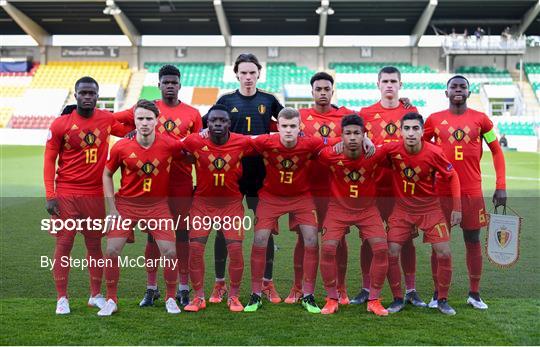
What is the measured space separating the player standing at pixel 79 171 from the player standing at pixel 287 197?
47.9 inches

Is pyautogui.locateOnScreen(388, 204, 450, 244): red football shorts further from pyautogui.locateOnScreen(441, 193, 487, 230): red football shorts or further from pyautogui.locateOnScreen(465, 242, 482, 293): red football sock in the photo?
pyautogui.locateOnScreen(465, 242, 482, 293): red football sock

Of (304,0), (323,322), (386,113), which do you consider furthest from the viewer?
(304,0)

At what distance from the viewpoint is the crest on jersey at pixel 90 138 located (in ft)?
15.1

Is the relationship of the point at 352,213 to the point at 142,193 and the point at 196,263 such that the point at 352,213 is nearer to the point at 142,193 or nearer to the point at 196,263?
the point at 196,263

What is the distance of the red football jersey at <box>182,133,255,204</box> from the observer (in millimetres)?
4559

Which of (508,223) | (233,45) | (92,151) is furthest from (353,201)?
(233,45)

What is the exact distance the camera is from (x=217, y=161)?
4555mm

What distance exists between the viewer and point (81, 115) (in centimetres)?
464

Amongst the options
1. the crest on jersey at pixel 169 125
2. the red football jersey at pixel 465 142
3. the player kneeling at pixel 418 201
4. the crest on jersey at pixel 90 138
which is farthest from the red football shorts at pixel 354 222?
the crest on jersey at pixel 90 138

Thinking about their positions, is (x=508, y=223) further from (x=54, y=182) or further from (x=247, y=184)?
(x=54, y=182)

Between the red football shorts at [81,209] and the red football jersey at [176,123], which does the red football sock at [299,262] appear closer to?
the red football jersey at [176,123]

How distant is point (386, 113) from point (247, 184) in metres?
1.27

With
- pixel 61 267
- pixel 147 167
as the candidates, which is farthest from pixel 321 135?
pixel 61 267

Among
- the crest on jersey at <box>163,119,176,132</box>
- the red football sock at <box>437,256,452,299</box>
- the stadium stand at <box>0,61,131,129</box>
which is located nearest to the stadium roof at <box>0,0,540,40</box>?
the stadium stand at <box>0,61,131,129</box>
